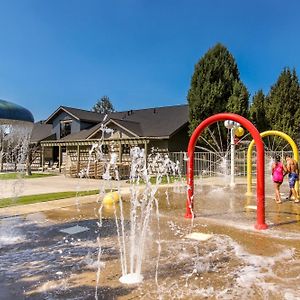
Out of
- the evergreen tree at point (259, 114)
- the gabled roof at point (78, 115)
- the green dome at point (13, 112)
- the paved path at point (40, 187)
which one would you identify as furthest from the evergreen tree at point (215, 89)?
the green dome at point (13, 112)

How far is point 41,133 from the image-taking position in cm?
3688

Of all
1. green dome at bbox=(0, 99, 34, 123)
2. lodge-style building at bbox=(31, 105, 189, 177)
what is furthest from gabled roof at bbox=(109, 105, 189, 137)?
green dome at bbox=(0, 99, 34, 123)

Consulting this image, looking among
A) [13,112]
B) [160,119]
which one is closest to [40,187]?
[13,112]

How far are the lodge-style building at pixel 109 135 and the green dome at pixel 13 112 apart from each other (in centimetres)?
1570

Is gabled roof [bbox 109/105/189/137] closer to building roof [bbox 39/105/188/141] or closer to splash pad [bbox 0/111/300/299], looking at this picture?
building roof [bbox 39/105/188/141]

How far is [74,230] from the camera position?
7.20 metres

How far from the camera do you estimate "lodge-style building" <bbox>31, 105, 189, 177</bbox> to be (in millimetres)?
25531

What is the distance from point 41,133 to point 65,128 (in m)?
4.89

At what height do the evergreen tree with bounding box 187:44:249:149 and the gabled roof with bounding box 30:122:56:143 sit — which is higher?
the evergreen tree with bounding box 187:44:249:149

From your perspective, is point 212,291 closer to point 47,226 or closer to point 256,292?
point 256,292

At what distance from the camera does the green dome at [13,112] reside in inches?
256

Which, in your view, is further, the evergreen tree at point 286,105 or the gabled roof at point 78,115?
the gabled roof at point 78,115

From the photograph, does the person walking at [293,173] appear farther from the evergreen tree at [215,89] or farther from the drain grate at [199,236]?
the evergreen tree at [215,89]

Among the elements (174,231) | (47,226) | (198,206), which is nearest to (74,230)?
(47,226)
